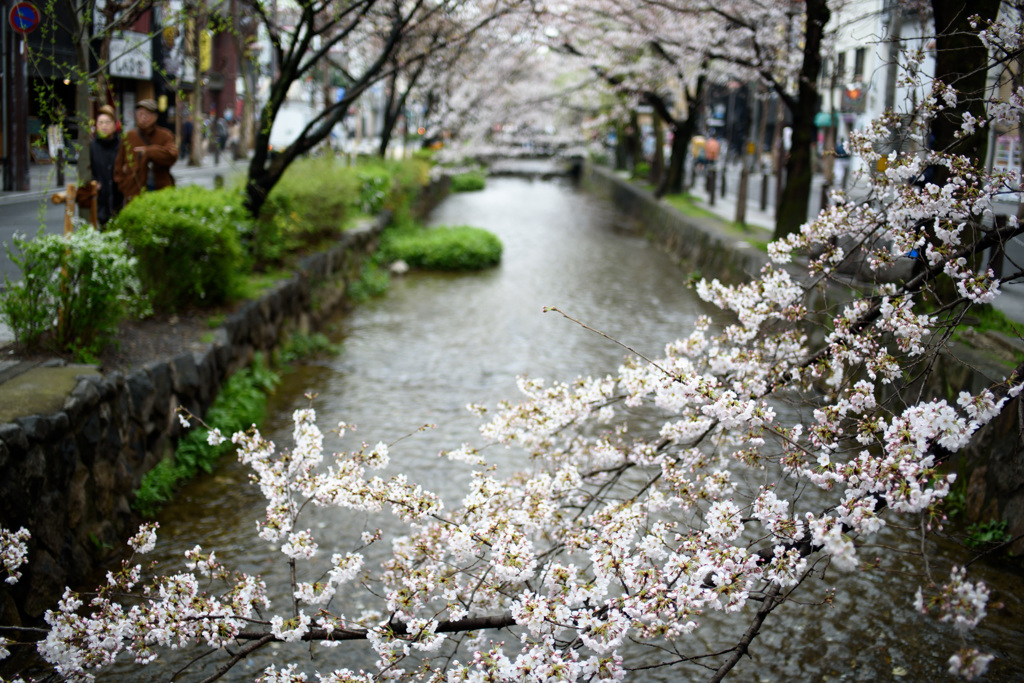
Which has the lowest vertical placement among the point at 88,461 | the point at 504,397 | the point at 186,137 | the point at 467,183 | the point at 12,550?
the point at 504,397

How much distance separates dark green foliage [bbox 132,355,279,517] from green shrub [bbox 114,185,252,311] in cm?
79

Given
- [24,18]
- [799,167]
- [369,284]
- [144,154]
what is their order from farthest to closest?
[369,284] → [799,167] → [144,154] → [24,18]

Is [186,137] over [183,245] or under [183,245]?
over

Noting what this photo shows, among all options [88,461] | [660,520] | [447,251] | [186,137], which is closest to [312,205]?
[447,251]

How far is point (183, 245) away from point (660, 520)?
196 inches

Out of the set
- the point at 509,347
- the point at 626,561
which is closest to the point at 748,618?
the point at 626,561

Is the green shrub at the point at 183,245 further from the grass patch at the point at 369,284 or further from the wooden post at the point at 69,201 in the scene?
the grass patch at the point at 369,284

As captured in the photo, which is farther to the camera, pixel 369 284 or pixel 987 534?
pixel 369 284

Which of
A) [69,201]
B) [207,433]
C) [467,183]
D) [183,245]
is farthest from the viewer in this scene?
[467,183]

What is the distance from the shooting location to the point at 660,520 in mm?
3273

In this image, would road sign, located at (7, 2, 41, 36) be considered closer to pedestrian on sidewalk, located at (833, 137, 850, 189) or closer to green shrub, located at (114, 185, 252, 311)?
green shrub, located at (114, 185, 252, 311)

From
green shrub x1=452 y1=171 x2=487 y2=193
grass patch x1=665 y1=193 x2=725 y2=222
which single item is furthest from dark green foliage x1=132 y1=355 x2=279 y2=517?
green shrub x1=452 y1=171 x2=487 y2=193

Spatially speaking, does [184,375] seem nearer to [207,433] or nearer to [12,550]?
[207,433]

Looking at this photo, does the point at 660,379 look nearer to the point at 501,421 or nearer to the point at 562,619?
the point at 501,421
